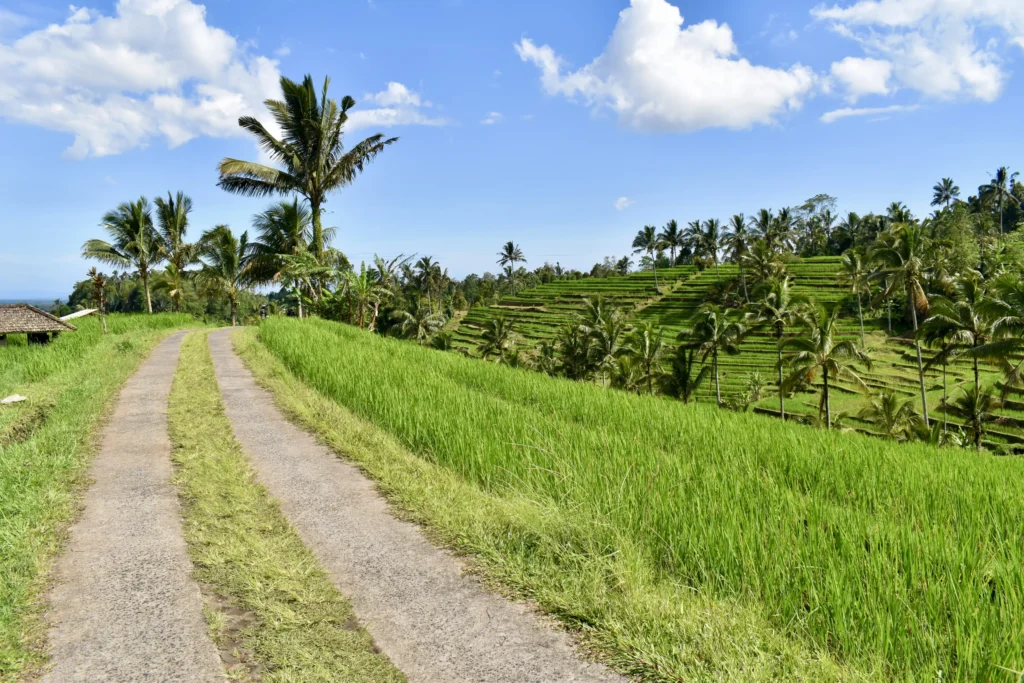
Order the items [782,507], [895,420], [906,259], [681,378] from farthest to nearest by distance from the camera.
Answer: [681,378] < [906,259] < [895,420] < [782,507]

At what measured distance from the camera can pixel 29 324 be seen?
16391 millimetres

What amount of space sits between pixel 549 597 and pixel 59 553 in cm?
306

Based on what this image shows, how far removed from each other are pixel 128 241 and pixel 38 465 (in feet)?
91.9

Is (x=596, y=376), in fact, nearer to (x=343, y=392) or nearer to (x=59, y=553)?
(x=343, y=392)

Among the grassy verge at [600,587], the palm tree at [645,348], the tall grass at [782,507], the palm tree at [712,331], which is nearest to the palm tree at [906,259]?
the palm tree at [712,331]

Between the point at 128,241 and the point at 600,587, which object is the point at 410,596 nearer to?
the point at 600,587

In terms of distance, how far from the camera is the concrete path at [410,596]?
252 centimetres

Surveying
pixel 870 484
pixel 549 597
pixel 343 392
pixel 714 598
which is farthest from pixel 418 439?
pixel 870 484

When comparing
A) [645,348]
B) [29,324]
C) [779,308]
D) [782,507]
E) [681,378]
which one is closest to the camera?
[782,507]

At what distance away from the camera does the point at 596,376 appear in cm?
3653

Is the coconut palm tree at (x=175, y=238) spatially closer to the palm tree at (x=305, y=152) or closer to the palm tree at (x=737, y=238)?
the palm tree at (x=305, y=152)

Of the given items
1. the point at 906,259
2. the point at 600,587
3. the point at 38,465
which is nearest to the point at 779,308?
the point at 906,259

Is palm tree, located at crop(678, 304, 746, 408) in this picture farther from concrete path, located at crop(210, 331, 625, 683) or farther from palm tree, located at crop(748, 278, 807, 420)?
concrete path, located at crop(210, 331, 625, 683)

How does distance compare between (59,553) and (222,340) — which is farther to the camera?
(222,340)
